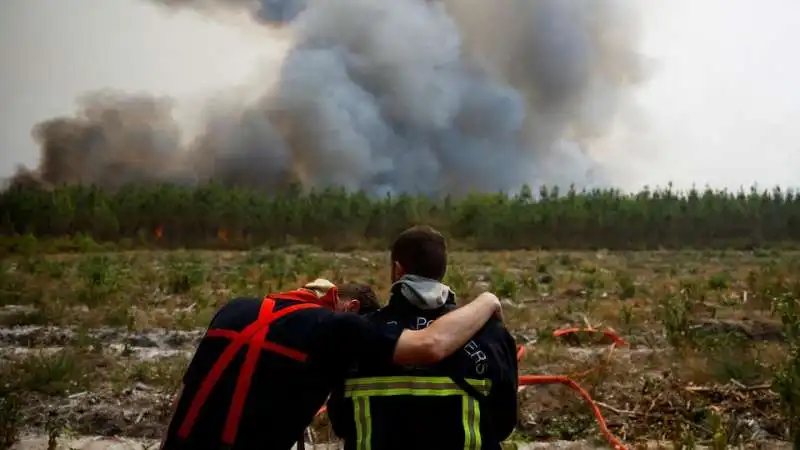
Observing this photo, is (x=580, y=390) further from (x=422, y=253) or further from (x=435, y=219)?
(x=435, y=219)

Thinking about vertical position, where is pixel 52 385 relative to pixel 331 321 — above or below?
below

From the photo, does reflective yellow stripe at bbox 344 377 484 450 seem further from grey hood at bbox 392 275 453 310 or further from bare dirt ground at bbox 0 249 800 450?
bare dirt ground at bbox 0 249 800 450

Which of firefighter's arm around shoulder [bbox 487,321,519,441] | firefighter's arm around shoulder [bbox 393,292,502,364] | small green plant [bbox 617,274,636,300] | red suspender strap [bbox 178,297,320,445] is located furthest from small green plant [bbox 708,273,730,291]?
red suspender strap [bbox 178,297,320,445]

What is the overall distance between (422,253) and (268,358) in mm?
491

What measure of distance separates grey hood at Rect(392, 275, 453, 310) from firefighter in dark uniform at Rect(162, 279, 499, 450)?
96 millimetres

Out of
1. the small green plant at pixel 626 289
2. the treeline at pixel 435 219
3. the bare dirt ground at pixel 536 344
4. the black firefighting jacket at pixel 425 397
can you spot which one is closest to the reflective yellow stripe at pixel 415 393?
the black firefighting jacket at pixel 425 397

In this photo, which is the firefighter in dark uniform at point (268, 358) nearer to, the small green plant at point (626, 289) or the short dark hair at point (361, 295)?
the short dark hair at point (361, 295)

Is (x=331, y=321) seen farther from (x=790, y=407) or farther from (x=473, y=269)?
(x=473, y=269)

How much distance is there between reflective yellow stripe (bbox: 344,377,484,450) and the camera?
7.97 ft

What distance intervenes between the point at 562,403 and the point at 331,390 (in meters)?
2.87

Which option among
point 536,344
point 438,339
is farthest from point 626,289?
point 438,339

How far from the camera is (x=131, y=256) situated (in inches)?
615

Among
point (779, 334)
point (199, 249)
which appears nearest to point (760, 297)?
point (779, 334)

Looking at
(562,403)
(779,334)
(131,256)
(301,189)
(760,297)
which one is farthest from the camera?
(301,189)
